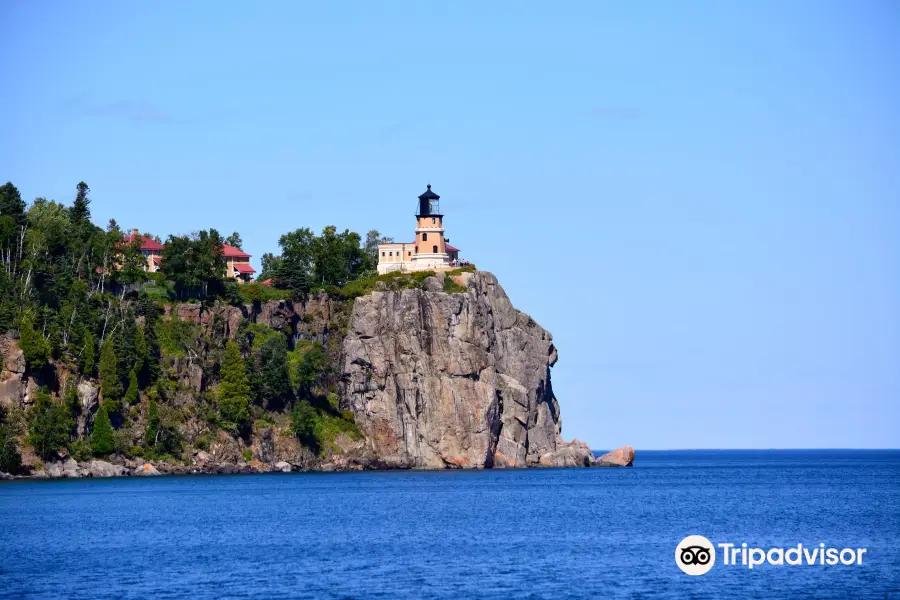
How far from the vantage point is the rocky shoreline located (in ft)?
373

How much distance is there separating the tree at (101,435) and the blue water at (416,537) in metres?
4.38

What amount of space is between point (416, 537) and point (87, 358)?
59.7 meters

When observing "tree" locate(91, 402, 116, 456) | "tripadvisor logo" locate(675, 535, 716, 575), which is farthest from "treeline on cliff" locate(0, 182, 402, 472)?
"tripadvisor logo" locate(675, 535, 716, 575)

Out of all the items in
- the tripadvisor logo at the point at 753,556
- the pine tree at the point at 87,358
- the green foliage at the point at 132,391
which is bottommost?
the tripadvisor logo at the point at 753,556

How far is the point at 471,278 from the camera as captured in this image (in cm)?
13950

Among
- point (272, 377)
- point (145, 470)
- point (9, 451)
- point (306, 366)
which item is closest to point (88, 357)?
point (145, 470)

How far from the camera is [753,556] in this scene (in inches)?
2312

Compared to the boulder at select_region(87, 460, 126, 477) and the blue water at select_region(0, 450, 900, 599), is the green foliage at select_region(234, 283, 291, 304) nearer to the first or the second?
the boulder at select_region(87, 460, 126, 477)

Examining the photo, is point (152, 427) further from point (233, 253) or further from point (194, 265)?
point (233, 253)

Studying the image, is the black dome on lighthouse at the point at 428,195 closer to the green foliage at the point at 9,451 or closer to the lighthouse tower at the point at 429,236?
the lighthouse tower at the point at 429,236

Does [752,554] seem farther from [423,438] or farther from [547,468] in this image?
[547,468]

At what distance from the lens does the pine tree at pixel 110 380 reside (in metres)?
119

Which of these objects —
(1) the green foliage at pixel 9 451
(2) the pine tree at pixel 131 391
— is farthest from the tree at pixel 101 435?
(1) the green foliage at pixel 9 451

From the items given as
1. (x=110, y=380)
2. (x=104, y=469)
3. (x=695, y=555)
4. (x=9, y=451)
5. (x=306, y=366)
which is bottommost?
(x=695, y=555)
